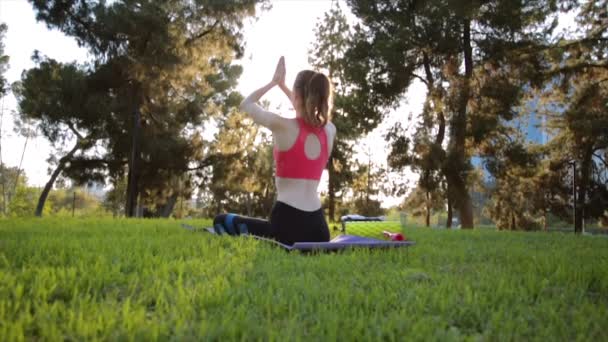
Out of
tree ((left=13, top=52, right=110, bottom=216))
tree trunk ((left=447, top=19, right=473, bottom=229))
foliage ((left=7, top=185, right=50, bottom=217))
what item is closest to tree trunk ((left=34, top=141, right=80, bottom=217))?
tree ((left=13, top=52, right=110, bottom=216))

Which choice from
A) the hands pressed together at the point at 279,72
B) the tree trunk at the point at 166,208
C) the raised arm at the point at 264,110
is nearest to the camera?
the raised arm at the point at 264,110

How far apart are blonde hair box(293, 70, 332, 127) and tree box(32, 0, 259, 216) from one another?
35.7 ft

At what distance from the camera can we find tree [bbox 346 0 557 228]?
13.9 m

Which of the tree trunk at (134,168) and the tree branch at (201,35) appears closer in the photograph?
the tree branch at (201,35)

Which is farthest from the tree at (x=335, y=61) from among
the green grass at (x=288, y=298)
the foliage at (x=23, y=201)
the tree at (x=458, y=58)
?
the foliage at (x=23, y=201)

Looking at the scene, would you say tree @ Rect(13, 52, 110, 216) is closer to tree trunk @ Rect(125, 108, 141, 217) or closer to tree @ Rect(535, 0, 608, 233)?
tree trunk @ Rect(125, 108, 141, 217)

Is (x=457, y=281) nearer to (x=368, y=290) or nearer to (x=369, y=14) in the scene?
(x=368, y=290)

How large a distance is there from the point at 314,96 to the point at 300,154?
0.49 m

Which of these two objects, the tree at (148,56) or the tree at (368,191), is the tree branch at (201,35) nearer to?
the tree at (148,56)

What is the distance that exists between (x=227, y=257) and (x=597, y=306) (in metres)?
2.06

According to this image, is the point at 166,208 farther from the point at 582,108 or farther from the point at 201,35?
the point at 582,108

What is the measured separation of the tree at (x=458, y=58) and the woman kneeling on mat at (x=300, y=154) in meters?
10.9

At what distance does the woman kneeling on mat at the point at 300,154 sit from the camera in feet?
12.1

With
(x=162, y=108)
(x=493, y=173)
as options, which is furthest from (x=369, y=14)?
(x=162, y=108)
